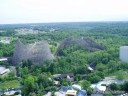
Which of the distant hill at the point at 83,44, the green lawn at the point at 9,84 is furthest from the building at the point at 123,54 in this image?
the green lawn at the point at 9,84

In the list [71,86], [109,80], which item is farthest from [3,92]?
[109,80]

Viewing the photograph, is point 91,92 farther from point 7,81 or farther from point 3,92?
point 7,81

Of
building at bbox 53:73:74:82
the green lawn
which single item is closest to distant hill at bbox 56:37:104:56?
building at bbox 53:73:74:82

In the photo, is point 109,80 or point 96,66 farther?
point 96,66

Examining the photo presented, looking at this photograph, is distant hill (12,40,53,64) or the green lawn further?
distant hill (12,40,53,64)

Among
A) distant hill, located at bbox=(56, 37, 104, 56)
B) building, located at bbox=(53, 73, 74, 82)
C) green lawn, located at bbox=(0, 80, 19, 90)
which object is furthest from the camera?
distant hill, located at bbox=(56, 37, 104, 56)

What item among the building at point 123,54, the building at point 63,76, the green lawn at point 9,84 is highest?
the building at point 123,54

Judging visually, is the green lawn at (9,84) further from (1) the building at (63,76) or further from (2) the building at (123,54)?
(2) the building at (123,54)

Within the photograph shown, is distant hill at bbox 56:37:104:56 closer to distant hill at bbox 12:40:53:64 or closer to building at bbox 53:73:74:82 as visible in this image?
distant hill at bbox 12:40:53:64
